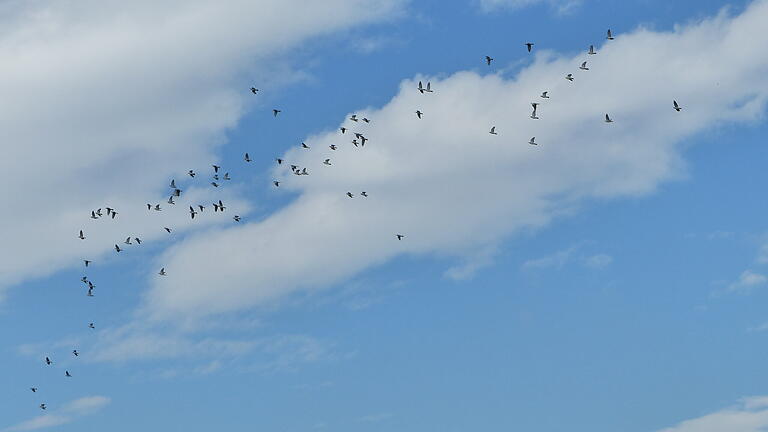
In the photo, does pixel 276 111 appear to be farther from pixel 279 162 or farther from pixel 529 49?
pixel 529 49

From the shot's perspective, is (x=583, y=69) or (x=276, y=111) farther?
(x=276, y=111)

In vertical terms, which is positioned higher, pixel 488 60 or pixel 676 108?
pixel 488 60

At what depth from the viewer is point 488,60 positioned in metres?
182

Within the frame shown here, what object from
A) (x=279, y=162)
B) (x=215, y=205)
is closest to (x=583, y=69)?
(x=279, y=162)

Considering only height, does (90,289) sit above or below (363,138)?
below

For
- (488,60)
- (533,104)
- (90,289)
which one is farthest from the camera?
(90,289)

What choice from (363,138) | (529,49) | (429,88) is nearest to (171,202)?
(363,138)

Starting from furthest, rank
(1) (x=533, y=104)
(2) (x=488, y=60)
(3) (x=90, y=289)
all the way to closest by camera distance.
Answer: (3) (x=90, y=289) → (2) (x=488, y=60) → (1) (x=533, y=104)

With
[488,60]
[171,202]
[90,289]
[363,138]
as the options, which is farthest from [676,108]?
[90,289]

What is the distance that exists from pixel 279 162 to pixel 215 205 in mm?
13050

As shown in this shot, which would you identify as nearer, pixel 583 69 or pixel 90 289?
pixel 583 69

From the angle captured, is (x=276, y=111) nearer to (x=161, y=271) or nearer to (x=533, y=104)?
(x=161, y=271)

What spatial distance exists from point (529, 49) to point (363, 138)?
30806 millimetres

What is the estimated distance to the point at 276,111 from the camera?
637ft
